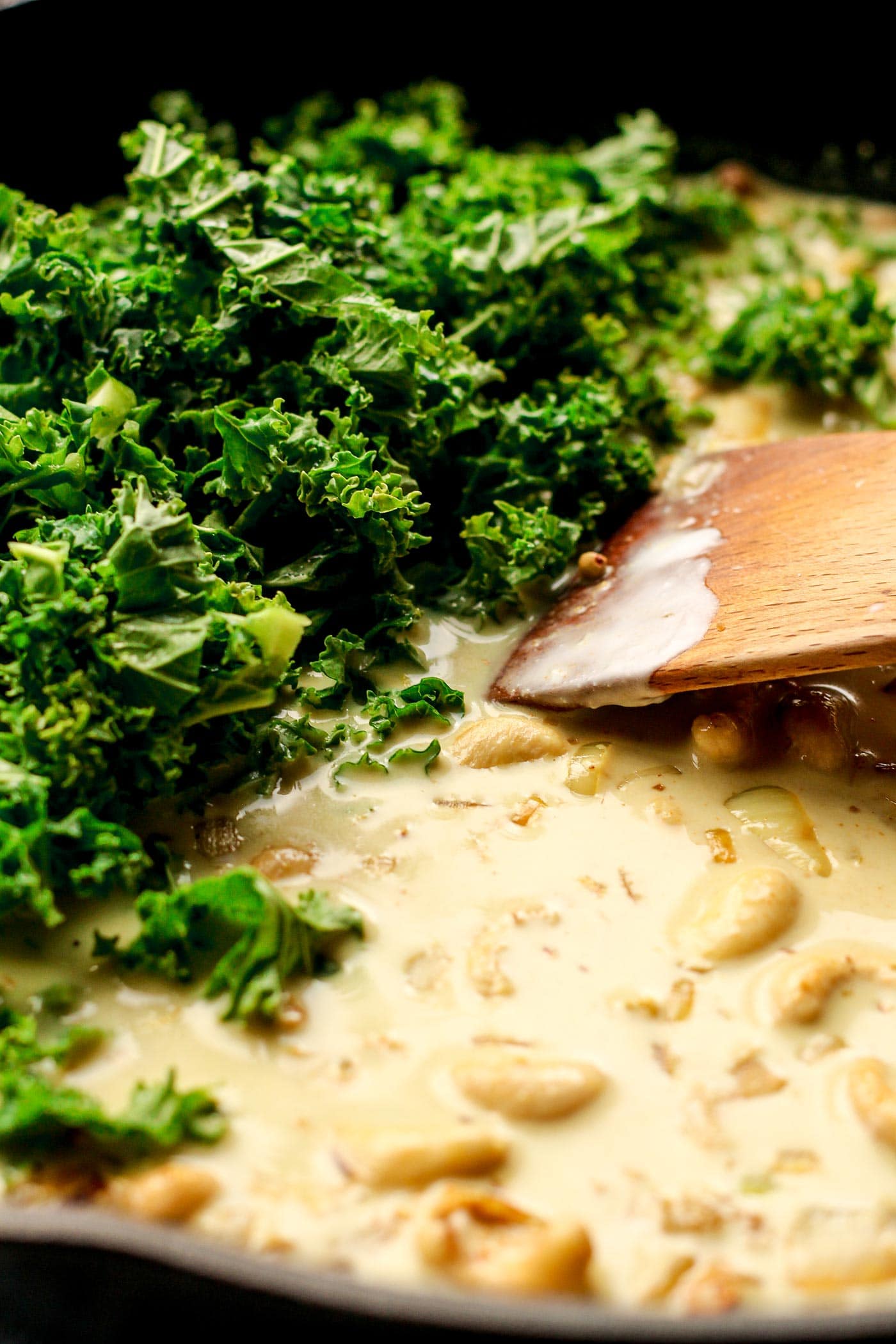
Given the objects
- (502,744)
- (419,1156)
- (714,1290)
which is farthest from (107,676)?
(714,1290)

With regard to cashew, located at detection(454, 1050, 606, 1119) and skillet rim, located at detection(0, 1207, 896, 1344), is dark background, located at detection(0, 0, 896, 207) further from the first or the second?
skillet rim, located at detection(0, 1207, 896, 1344)

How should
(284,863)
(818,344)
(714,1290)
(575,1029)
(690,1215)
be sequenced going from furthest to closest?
(818,344)
(284,863)
(575,1029)
(690,1215)
(714,1290)

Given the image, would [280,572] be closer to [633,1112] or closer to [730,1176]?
[633,1112]

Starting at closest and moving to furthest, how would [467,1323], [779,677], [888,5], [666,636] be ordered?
[467,1323] → [779,677] → [666,636] → [888,5]

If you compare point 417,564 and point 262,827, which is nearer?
point 262,827

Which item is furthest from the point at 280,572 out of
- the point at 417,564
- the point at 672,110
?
the point at 672,110

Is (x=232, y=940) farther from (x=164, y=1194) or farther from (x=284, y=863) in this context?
(x=164, y=1194)

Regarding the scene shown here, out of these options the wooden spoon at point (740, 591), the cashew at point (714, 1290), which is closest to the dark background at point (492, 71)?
the wooden spoon at point (740, 591)
